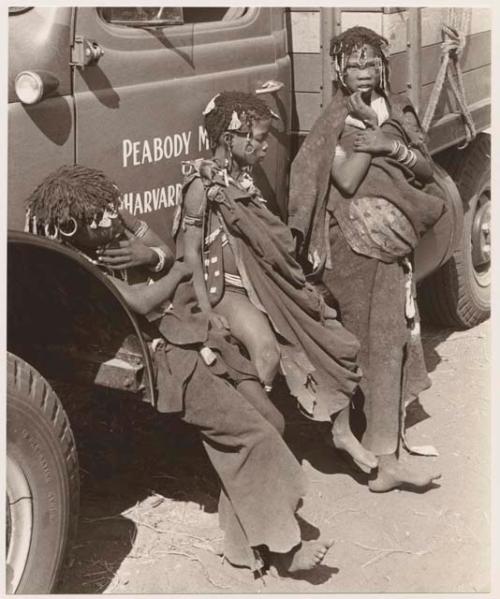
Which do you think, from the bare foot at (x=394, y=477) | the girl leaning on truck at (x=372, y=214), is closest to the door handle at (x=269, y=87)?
the girl leaning on truck at (x=372, y=214)

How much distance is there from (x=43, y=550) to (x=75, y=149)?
1213 mm

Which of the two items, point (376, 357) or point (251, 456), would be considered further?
point (376, 357)

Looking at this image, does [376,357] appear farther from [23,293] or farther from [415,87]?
[23,293]

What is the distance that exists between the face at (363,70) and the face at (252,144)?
437 mm

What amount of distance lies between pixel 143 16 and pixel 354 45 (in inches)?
31.7

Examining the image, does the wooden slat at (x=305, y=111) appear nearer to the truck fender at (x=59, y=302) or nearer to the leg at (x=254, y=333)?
the leg at (x=254, y=333)

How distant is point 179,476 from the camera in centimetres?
440

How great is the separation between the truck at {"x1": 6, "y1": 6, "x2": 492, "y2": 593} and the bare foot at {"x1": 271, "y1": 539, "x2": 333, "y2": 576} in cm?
67

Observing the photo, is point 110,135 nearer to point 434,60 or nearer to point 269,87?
point 269,87

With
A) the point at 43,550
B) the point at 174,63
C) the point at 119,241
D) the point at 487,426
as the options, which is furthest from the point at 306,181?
the point at 43,550

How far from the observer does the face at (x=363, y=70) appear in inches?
163

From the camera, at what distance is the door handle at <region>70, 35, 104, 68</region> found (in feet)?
11.4

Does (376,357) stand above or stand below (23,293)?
below

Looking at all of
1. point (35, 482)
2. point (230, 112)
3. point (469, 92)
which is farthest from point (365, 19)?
point (35, 482)
